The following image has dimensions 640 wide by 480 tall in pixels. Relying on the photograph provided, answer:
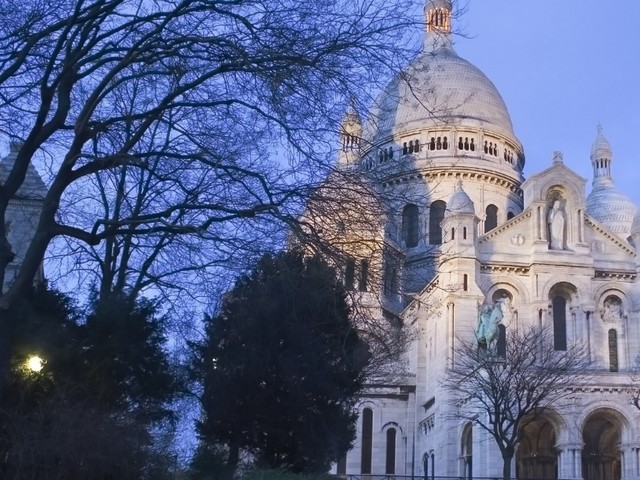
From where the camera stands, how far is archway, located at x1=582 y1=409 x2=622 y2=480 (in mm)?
44875

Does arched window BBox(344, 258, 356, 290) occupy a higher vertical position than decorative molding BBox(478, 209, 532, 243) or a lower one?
lower

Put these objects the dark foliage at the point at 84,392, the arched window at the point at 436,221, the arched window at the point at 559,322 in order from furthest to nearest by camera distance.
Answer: the arched window at the point at 436,221, the arched window at the point at 559,322, the dark foliage at the point at 84,392

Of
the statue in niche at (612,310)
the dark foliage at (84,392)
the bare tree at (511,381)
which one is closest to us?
the dark foliage at (84,392)

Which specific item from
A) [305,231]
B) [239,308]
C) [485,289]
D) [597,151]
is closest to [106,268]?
[239,308]

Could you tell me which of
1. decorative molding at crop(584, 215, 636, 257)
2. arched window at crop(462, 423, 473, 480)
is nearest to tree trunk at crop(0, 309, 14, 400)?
arched window at crop(462, 423, 473, 480)

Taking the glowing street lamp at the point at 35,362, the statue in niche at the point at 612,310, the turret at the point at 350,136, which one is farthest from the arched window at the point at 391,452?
the turret at the point at 350,136

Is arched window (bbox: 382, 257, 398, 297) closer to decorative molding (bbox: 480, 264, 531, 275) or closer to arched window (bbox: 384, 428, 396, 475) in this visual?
decorative molding (bbox: 480, 264, 531, 275)

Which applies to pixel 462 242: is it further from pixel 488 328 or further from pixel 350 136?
pixel 350 136

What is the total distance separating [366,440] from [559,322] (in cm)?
1281

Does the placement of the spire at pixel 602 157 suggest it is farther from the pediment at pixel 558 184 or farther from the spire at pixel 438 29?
the spire at pixel 438 29

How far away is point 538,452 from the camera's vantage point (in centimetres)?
4556

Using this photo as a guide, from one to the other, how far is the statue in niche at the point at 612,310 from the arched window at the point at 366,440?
14191mm

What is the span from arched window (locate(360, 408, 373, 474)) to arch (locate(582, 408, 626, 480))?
12.4 m

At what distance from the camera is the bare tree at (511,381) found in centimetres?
3703
